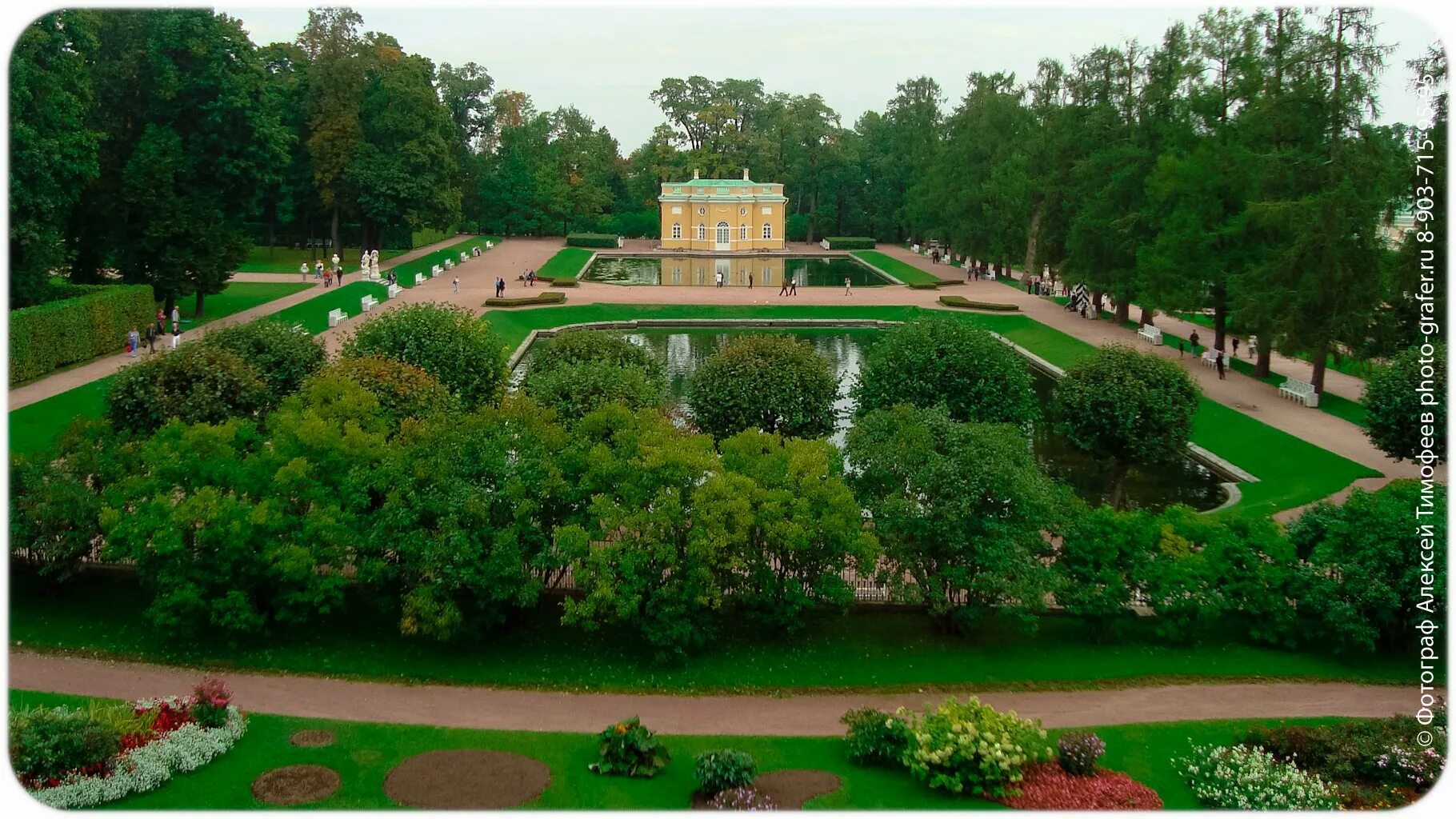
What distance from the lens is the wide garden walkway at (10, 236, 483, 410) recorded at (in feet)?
96.6

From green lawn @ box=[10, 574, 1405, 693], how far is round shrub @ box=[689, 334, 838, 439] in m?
6.45

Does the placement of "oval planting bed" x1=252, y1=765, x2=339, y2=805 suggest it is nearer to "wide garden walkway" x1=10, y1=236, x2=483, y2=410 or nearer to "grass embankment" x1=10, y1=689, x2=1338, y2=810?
"grass embankment" x1=10, y1=689, x2=1338, y2=810

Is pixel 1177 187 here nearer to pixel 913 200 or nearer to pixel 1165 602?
pixel 1165 602

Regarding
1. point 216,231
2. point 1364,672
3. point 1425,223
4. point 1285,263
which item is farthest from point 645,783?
point 216,231

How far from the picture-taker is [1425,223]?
2577cm

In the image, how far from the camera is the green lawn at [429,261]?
58531 millimetres

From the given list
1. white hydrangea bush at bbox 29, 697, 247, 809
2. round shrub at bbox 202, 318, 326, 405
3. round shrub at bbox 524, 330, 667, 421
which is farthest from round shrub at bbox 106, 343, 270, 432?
white hydrangea bush at bbox 29, 697, 247, 809

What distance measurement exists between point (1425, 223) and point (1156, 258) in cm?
1243

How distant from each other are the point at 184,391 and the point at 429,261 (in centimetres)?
4697

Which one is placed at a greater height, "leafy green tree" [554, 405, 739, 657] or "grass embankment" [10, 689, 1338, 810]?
"leafy green tree" [554, 405, 739, 657]

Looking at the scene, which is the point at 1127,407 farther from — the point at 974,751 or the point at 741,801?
the point at 741,801

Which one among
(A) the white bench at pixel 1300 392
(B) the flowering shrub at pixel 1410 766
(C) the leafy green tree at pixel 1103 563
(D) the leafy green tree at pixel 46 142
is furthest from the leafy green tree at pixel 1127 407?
(D) the leafy green tree at pixel 46 142

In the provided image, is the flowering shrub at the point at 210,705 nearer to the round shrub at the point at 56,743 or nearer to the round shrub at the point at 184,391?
the round shrub at the point at 56,743

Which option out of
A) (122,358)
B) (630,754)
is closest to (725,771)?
(630,754)
